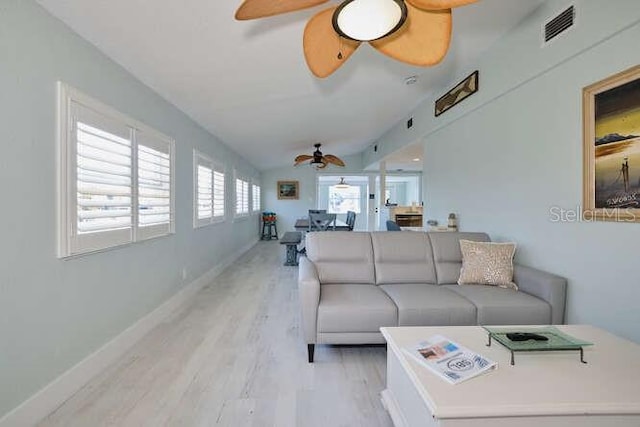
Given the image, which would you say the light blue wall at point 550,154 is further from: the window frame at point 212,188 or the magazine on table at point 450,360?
the window frame at point 212,188

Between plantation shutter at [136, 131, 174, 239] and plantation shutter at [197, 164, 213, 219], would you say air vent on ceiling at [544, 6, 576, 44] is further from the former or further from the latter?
plantation shutter at [197, 164, 213, 219]

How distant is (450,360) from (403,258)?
1.47m

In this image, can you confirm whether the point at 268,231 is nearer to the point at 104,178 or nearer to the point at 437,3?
the point at 104,178

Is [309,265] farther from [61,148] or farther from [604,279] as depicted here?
[604,279]

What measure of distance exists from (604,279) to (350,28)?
2135 millimetres

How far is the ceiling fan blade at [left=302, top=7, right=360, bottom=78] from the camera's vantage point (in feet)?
4.92

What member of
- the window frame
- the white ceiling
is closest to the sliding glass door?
the window frame

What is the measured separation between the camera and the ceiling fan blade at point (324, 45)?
4.92ft

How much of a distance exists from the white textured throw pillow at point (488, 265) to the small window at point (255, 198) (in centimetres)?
623

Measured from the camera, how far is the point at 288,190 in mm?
9453

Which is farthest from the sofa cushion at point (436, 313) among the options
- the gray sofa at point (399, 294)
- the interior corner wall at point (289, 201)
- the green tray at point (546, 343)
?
the interior corner wall at point (289, 201)

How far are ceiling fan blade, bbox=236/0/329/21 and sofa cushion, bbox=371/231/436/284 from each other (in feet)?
6.67

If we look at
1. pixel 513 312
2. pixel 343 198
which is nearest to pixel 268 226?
pixel 343 198

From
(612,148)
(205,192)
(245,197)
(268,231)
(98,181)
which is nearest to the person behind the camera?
(612,148)
